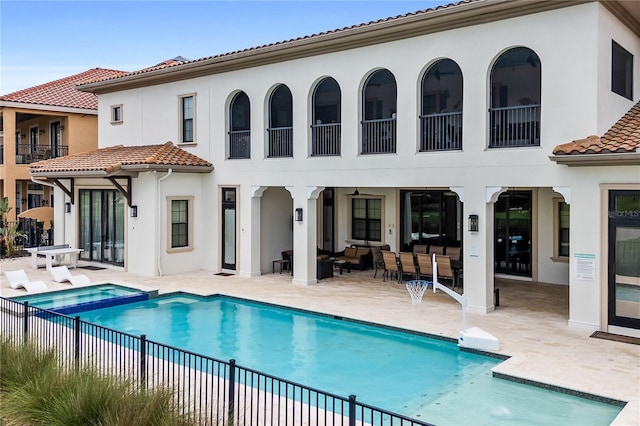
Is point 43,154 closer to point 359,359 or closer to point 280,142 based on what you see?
point 280,142

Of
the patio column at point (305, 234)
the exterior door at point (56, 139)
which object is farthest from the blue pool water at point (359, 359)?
the exterior door at point (56, 139)

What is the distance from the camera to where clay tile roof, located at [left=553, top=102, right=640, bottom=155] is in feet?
34.8

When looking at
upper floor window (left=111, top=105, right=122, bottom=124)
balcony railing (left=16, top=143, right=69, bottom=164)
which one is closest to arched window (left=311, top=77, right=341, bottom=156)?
upper floor window (left=111, top=105, right=122, bottom=124)

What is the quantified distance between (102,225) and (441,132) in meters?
13.3

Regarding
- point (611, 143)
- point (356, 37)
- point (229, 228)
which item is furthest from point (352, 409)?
point (229, 228)

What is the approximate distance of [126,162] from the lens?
711 inches

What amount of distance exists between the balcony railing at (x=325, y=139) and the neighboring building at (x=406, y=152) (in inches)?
1.8

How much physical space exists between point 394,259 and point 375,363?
700cm

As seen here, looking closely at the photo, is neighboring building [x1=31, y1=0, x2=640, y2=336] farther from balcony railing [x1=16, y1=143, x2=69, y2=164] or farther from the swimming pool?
balcony railing [x1=16, y1=143, x2=69, y2=164]

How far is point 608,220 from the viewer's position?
11055 mm

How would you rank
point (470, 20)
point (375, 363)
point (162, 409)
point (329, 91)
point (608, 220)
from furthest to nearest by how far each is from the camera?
point (329, 91) → point (470, 20) → point (608, 220) → point (375, 363) → point (162, 409)

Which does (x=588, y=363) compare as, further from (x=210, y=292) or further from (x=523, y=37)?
(x=210, y=292)

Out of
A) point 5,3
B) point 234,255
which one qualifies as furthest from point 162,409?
point 234,255

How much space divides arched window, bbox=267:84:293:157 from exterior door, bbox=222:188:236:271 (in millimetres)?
2342
